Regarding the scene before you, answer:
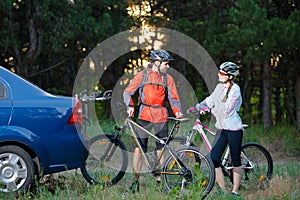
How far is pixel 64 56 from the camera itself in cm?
2272

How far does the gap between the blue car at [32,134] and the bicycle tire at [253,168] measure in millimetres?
2128

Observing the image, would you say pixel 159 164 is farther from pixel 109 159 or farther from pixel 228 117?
pixel 228 117

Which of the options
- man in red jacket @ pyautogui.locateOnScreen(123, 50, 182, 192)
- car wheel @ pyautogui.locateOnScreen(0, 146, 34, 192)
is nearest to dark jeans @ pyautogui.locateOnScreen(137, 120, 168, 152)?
man in red jacket @ pyautogui.locateOnScreen(123, 50, 182, 192)

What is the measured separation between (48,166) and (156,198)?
1.54 meters

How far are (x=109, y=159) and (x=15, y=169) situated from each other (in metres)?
1.47

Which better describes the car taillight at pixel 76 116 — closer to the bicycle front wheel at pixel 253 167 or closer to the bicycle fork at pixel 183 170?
the bicycle fork at pixel 183 170

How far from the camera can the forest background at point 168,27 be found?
1329 centimetres

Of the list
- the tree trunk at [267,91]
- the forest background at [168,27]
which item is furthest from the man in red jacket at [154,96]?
the tree trunk at [267,91]

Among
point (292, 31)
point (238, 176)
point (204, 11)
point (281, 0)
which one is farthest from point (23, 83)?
point (204, 11)

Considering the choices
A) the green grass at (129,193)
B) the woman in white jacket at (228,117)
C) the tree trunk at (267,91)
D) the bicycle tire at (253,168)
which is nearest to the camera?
the green grass at (129,193)

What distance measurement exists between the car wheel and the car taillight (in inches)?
26.0

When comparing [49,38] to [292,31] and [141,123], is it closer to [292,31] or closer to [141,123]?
[292,31]

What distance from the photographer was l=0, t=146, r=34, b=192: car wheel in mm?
6582

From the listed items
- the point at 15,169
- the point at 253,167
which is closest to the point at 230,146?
the point at 253,167
